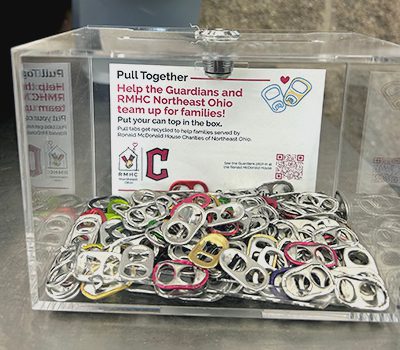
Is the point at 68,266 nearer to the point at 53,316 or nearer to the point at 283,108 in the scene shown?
the point at 53,316

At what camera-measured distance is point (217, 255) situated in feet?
2.01

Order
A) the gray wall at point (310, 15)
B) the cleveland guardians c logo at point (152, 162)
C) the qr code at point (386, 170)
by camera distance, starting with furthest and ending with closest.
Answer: the gray wall at point (310, 15) < the cleveland guardians c logo at point (152, 162) < the qr code at point (386, 170)

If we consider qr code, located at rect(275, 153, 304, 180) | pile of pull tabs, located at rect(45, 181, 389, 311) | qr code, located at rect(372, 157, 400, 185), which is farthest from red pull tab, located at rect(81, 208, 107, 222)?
qr code, located at rect(372, 157, 400, 185)

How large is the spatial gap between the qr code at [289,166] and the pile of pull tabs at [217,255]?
A: 0.07 metres

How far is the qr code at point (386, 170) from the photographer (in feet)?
2.28

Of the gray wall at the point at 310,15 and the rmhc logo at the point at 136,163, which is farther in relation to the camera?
the gray wall at the point at 310,15

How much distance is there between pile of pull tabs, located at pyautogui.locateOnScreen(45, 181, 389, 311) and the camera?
587 mm

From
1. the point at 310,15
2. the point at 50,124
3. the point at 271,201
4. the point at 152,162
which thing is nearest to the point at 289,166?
the point at 271,201

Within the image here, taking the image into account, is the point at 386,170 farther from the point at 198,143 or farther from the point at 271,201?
the point at 198,143

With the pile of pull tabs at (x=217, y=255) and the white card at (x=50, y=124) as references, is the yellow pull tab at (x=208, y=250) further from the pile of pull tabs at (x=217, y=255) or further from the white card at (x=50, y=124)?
the white card at (x=50, y=124)

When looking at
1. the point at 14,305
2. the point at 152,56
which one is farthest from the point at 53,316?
the point at 152,56

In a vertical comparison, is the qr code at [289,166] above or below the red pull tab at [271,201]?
above

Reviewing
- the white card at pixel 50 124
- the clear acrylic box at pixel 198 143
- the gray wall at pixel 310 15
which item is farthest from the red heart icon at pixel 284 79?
the gray wall at pixel 310 15

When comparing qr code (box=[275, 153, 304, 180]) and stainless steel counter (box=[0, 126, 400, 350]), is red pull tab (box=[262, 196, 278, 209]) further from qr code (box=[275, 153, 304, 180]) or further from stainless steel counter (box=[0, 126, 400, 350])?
stainless steel counter (box=[0, 126, 400, 350])
